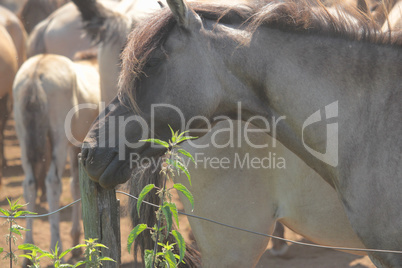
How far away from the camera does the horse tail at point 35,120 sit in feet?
15.2

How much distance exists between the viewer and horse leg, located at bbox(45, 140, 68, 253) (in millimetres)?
4633

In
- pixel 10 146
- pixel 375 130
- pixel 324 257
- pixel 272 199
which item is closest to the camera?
pixel 375 130

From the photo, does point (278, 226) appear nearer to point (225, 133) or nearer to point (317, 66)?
point (225, 133)

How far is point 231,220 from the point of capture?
2.81m

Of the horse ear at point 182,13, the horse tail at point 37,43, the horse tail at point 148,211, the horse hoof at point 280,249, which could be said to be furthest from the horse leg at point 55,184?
the horse tail at point 37,43

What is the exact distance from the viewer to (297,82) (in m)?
2.17

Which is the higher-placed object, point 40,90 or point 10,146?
point 40,90

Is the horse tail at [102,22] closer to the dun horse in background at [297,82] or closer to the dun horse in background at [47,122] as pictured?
the dun horse in background at [47,122]

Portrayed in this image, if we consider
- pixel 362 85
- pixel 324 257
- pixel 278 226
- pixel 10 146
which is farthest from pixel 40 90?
pixel 10 146

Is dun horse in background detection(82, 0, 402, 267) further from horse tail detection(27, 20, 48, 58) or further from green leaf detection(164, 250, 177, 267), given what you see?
horse tail detection(27, 20, 48, 58)

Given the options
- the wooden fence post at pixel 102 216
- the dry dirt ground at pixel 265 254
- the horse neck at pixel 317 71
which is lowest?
the dry dirt ground at pixel 265 254

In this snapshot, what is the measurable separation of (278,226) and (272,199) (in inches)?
80.8

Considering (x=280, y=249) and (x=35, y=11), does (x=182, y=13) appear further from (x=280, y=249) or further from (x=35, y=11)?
(x=35, y=11)

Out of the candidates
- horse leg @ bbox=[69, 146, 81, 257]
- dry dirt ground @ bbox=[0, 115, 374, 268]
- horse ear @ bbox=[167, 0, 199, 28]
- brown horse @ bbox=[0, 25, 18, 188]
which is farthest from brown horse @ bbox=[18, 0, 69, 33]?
horse ear @ bbox=[167, 0, 199, 28]
